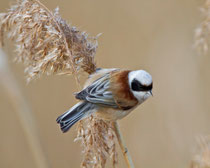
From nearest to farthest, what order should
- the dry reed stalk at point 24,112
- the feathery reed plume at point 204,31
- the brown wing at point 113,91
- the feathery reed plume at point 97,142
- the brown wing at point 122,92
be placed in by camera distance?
→ the feathery reed plume at point 97,142, the feathery reed plume at point 204,31, the dry reed stalk at point 24,112, the brown wing at point 113,91, the brown wing at point 122,92

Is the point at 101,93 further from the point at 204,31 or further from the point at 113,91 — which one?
the point at 204,31

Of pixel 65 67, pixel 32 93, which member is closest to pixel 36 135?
pixel 65 67

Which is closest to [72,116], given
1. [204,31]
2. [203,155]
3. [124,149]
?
[124,149]

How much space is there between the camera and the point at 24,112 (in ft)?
7.69

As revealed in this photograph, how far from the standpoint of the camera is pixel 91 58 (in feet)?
7.06

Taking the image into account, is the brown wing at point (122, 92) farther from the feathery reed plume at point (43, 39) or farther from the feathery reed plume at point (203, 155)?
the feathery reed plume at point (203, 155)

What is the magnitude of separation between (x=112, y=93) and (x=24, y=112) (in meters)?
0.71

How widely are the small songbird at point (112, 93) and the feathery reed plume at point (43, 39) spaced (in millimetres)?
287

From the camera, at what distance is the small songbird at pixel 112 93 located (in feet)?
7.64

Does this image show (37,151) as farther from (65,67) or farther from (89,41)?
(89,41)

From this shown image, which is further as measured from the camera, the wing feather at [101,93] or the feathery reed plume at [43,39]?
the wing feather at [101,93]

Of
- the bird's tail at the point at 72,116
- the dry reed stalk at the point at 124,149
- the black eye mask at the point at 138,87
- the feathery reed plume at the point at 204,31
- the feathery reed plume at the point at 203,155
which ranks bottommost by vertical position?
the feathery reed plume at the point at 203,155

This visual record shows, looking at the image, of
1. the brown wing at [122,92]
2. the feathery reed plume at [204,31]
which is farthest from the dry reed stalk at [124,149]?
the feathery reed plume at [204,31]

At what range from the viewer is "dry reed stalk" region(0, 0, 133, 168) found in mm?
1959
